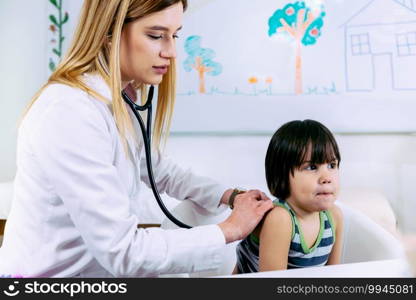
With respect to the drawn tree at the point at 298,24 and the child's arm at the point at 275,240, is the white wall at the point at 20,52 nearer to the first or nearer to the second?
the drawn tree at the point at 298,24

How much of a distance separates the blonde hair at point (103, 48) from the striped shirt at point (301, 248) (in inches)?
15.3

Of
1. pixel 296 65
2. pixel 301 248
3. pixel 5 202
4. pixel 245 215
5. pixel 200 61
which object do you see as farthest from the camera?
pixel 200 61

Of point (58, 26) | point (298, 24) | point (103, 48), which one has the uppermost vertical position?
point (58, 26)

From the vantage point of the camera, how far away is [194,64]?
84.1 inches

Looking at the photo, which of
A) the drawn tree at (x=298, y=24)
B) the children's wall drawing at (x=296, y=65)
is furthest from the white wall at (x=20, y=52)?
the drawn tree at (x=298, y=24)

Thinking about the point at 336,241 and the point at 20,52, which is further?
the point at 20,52

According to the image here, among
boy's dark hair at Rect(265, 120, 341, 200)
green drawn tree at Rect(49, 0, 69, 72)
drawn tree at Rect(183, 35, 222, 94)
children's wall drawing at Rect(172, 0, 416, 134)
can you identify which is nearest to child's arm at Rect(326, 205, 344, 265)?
boy's dark hair at Rect(265, 120, 341, 200)

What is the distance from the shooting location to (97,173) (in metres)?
0.83

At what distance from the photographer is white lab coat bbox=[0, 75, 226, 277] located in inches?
32.9

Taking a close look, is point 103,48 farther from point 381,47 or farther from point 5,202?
point 381,47

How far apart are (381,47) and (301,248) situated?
45.2 inches

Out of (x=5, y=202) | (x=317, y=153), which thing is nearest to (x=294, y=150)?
(x=317, y=153)

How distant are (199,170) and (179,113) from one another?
256 mm

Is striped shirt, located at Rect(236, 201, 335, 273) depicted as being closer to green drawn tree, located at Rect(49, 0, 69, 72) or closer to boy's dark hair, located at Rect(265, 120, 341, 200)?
boy's dark hair, located at Rect(265, 120, 341, 200)
